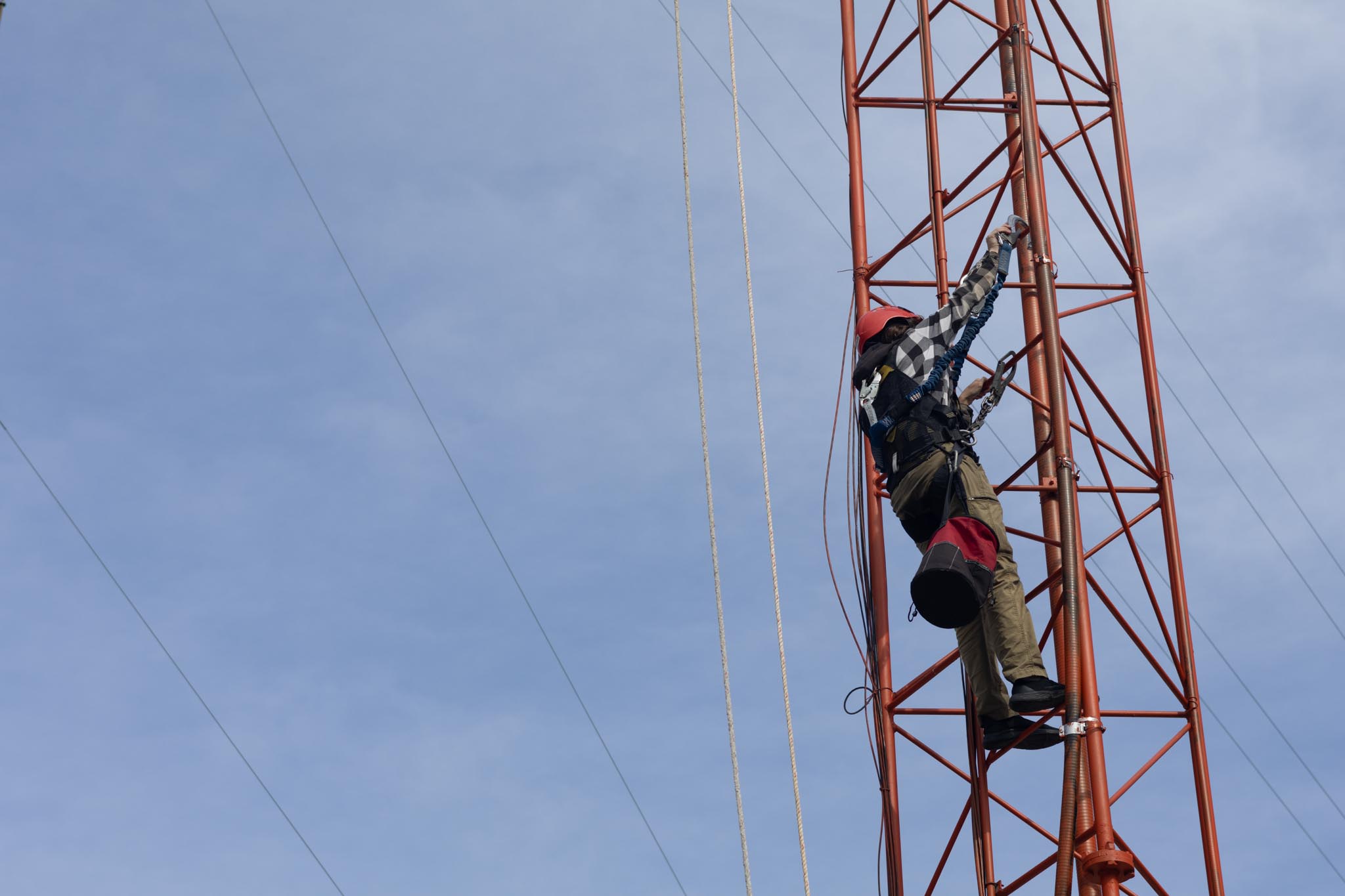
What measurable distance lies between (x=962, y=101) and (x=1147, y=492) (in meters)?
3.39

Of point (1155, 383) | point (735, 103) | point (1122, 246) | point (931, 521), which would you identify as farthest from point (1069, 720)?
point (735, 103)

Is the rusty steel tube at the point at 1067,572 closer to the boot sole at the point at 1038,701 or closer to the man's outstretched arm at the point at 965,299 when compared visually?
the boot sole at the point at 1038,701

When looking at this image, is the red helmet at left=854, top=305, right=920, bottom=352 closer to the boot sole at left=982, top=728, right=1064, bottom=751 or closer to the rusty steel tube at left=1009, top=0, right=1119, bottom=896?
the rusty steel tube at left=1009, top=0, right=1119, bottom=896

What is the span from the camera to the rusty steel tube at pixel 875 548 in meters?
12.8

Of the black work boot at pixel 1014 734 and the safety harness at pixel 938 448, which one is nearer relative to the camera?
the safety harness at pixel 938 448

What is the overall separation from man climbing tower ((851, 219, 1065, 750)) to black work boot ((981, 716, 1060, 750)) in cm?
5

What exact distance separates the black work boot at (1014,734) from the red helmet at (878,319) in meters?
2.61

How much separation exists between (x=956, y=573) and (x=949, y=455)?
2.86ft

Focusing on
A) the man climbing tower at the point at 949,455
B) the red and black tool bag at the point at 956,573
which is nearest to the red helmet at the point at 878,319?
the man climbing tower at the point at 949,455

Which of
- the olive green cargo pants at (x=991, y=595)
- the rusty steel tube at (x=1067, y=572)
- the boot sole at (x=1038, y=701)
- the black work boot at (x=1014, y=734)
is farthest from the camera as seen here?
the black work boot at (x=1014, y=734)

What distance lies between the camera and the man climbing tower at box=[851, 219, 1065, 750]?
1158 cm

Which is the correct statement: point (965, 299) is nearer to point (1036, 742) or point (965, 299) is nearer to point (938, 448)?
point (938, 448)

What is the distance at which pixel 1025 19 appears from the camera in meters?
13.7

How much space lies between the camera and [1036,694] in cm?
1151
